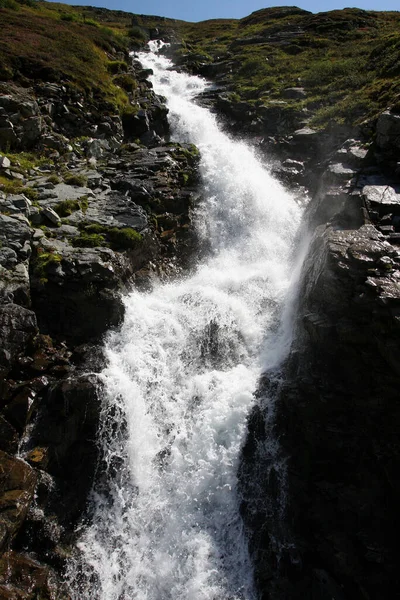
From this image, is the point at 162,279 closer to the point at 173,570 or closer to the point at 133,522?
the point at 133,522

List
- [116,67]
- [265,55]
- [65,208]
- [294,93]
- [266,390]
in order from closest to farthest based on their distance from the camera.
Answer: [266,390] < [65,208] < [116,67] < [294,93] < [265,55]

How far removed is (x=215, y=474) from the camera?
1145 cm

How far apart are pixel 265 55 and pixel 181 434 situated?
4535 cm

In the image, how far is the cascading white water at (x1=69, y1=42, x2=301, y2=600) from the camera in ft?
32.7

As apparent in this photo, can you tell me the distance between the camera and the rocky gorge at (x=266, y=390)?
9.67 m

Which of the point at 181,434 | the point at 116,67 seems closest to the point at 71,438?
the point at 181,434

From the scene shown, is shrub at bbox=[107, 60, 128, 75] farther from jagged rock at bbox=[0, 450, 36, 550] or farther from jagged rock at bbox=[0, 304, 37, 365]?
jagged rock at bbox=[0, 450, 36, 550]

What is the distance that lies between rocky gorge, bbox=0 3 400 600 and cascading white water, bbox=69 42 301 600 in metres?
0.52

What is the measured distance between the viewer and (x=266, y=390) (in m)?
12.5

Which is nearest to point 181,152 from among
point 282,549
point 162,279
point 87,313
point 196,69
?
point 162,279

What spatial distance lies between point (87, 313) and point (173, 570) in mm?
7713

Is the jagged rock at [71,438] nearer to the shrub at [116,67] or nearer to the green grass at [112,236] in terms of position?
the green grass at [112,236]

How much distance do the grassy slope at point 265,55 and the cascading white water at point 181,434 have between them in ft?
41.4

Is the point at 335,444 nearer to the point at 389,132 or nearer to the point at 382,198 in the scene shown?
the point at 382,198
